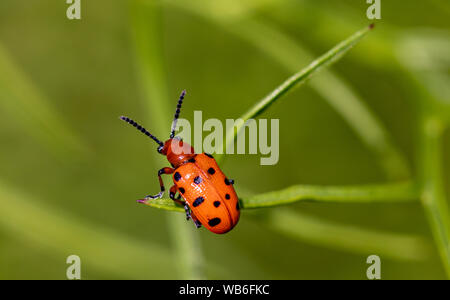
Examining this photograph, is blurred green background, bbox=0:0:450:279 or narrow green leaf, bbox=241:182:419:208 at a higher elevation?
blurred green background, bbox=0:0:450:279

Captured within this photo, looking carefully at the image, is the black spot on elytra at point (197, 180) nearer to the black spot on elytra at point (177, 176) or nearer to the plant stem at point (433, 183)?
A: the black spot on elytra at point (177, 176)

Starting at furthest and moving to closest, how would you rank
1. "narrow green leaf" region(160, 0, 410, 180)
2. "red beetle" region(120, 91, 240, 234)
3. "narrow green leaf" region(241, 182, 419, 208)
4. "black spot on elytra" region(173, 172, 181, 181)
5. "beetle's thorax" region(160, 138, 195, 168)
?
1. "narrow green leaf" region(160, 0, 410, 180)
2. "beetle's thorax" region(160, 138, 195, 168)
3. "black spot on elytra" region(173, 172, 181, 181)
4. "red beetle" region(120, 91, 240, 234)
5. "narrow green leaf" region(241, 182, 419, 208)

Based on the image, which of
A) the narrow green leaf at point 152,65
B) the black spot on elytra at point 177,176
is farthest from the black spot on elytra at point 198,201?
the narrow green leaf at point 152,65

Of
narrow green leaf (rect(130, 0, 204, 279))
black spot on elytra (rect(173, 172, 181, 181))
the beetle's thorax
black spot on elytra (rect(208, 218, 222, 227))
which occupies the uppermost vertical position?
narrow green leaf (rect(130, 0, 204, 279))

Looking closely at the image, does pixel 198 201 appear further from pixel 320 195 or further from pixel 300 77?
pixel 300 77

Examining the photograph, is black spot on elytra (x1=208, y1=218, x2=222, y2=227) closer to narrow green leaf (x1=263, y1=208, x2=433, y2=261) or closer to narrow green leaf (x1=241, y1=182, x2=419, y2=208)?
narrow green leaf (x1=241, y1=182, x2=419, y2=208)

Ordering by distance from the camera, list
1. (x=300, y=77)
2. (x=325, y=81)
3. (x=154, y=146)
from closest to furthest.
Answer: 1. (x=300, y=77)
2. (x=325, y=81)
3. (x=154, y=146)

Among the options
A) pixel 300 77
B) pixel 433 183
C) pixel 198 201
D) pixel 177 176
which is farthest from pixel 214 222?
pixel 433 183

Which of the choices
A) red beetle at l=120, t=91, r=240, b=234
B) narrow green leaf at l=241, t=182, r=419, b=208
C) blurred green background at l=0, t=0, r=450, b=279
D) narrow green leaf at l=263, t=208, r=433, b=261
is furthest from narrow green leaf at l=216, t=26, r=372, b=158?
blurred green background at l=0, t=0, r=450, b=279

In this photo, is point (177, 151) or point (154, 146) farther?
point (154, 146)
